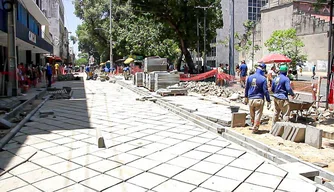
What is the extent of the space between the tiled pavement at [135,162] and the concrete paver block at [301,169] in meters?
0.13

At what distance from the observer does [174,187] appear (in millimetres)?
4148

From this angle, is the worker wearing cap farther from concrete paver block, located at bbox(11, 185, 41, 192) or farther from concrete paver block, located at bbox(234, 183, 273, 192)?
concrete paver block, located at bbox(11, 185, 41, 192)

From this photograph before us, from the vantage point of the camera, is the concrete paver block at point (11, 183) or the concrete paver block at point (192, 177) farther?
A: the concrete paver block at point (192, 177)

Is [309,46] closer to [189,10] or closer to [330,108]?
[189,10]

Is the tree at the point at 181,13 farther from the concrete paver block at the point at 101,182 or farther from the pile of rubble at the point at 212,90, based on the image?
the concrete paver block at the point at 101,182

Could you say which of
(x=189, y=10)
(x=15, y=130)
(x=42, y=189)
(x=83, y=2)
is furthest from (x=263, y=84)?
(x=83, y=2)

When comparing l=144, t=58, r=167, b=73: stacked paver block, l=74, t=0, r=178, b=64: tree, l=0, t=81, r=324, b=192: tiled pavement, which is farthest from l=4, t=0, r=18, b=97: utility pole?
l=74, t=0, r=178, b=64: tree

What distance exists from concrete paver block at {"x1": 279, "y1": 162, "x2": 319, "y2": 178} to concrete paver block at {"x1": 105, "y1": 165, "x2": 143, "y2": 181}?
2234mm

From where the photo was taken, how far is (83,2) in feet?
167

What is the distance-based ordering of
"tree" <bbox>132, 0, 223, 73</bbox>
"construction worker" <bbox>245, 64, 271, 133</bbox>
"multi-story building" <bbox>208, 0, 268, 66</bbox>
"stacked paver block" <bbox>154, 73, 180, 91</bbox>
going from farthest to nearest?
"multi-story building" <bbox>208, 0, 268, 66</bbox>
"tree" <bbox>132, 0, 223, 73</bbox>
"stacked paver block" <bbox>154, 73, 180, 91</bbox>
"construction worker" <bbox>245, 64, 271, 133</bbox>

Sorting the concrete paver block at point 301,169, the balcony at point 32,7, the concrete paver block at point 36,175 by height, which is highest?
the balcony at point 32,7

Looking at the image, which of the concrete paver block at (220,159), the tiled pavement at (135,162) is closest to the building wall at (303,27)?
the tiled pavement at (135,162)

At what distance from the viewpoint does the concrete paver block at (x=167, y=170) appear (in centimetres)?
464

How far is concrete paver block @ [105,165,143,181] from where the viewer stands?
4523mm
